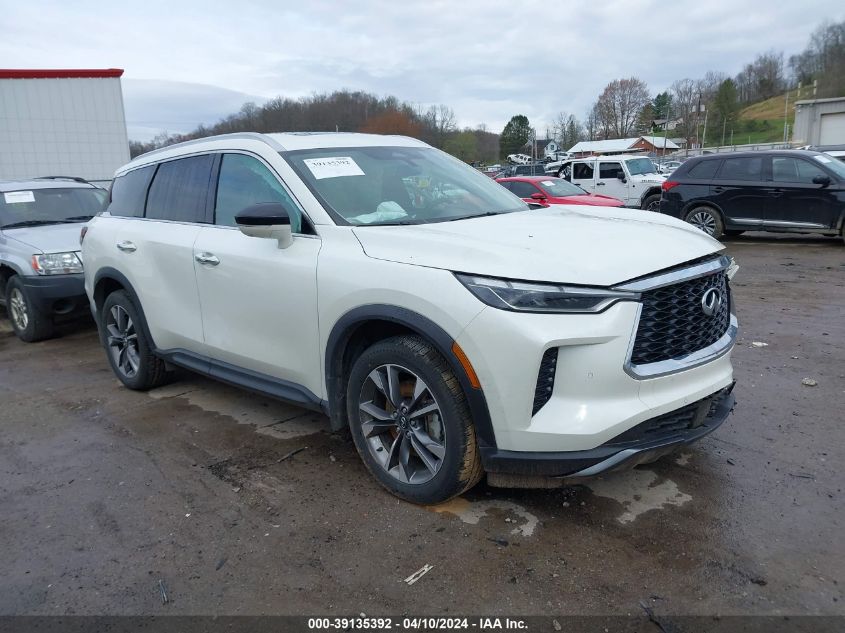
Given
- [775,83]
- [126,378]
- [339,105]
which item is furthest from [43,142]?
[775,83]

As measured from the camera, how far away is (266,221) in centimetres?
328

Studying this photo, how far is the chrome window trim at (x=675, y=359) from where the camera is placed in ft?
8.69

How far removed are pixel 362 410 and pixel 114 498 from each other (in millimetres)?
1408

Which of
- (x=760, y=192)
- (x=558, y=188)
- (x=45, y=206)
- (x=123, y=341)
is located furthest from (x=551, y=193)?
(x=123, y=341)

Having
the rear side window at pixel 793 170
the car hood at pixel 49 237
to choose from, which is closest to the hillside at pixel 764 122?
the rear side window at pixel 793 170

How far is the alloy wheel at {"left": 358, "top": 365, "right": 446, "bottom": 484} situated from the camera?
2984 mm

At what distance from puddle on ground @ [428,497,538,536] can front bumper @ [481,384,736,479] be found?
1.22 feet

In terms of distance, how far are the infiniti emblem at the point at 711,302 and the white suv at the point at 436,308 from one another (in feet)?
0.05

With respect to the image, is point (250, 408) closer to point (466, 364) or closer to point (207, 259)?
point (207, 259)

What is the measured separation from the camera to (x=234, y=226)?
12.8ft

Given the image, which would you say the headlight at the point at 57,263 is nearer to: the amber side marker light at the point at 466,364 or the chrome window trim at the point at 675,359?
the amber side marker light at the point at 466,364

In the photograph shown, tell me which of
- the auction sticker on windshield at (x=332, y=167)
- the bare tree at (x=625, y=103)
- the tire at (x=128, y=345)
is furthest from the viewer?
the bare tree at (x=625, y=103)

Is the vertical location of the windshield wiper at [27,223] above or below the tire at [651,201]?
above

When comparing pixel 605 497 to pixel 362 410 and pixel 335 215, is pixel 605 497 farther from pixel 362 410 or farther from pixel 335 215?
→ pixel 335 215
